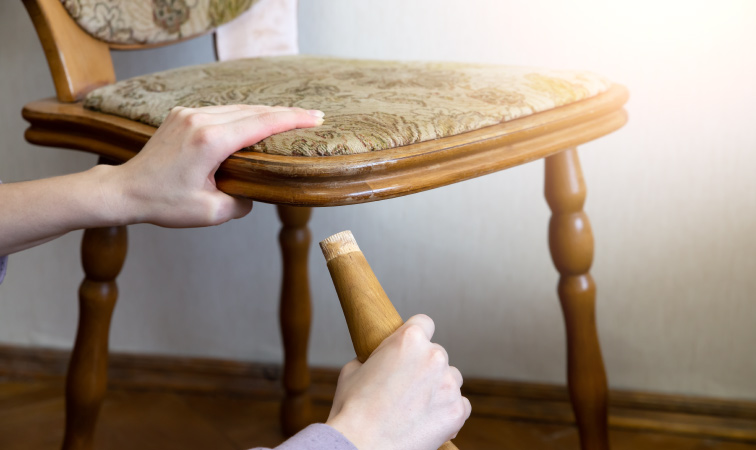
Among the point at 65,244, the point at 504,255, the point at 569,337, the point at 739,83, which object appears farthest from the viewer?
the point at 65,244

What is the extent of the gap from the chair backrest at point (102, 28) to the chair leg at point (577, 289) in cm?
44

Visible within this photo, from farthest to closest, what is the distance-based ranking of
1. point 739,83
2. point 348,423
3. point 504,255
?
point 504,255 < point 739,83 < point 348,423

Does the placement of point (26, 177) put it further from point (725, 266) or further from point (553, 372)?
point (725, 266)

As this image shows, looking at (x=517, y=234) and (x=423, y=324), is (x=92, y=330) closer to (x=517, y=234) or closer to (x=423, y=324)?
(x=423, y=324)

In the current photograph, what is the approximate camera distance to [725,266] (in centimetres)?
97

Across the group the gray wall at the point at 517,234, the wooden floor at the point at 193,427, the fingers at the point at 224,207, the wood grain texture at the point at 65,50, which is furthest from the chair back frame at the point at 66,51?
the wooden floor at the point at 193,427

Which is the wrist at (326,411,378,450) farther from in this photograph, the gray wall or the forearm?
the gray wall

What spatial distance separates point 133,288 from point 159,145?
797 mm

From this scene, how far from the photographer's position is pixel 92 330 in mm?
722

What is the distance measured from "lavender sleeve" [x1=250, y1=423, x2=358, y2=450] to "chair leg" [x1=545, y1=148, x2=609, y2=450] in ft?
1.36

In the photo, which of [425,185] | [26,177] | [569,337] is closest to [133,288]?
[26,177]

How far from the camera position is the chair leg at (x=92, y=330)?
0.71m

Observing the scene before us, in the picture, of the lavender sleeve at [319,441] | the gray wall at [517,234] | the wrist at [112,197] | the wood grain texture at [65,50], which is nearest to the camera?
the lavender sleeve at [319,441]

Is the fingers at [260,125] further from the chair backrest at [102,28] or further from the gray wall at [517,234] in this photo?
the gray wall at [517,234]
